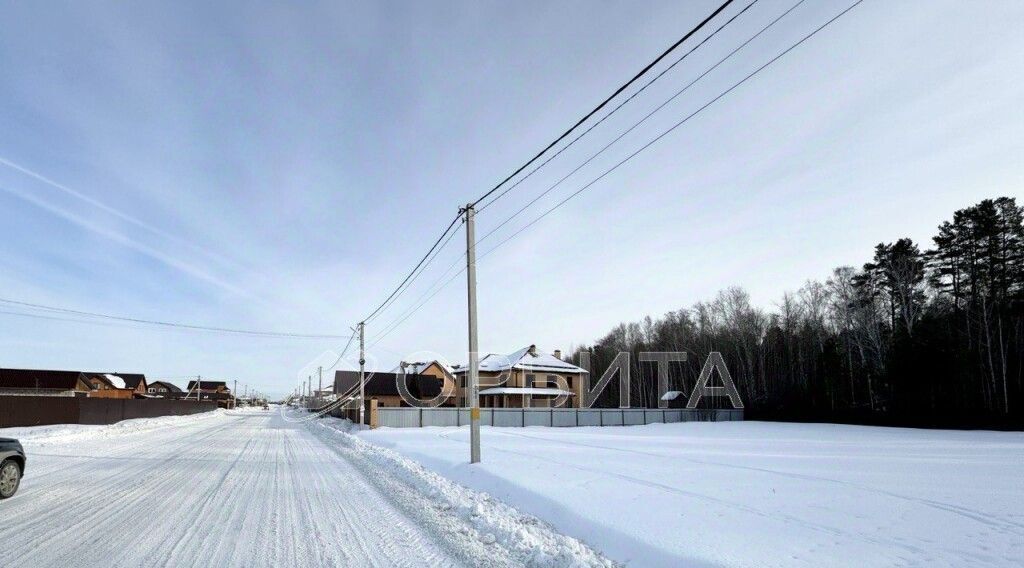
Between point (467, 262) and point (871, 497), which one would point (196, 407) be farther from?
point (871, 497)

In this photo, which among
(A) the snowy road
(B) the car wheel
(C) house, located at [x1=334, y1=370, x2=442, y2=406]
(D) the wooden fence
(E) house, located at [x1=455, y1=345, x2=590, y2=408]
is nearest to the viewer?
(A) the snowy road

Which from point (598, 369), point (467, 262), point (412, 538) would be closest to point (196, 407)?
point (598, 369)

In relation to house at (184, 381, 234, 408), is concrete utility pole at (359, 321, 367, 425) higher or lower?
higher

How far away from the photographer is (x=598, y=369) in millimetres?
86812

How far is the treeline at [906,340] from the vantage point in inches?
1401

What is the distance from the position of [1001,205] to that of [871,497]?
42.7 meters

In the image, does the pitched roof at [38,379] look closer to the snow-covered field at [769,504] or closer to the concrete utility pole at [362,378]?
the concrete utility pole at [362,378]

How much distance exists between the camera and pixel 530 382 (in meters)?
58.2

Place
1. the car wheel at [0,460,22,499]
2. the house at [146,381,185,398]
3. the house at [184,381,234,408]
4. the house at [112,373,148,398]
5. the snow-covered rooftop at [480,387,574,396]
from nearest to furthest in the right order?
the car wheel at [0,460,22,499] → the snow-covered rooftop at [480,387,574,396] → the house at [112,373,148,398] → the house at [146,381,185,398] → the house at [184,381,234,408]

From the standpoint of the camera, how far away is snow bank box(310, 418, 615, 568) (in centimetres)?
573

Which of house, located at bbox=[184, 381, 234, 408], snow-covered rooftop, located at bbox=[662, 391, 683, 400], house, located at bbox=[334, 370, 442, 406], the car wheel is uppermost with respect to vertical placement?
the car wheel

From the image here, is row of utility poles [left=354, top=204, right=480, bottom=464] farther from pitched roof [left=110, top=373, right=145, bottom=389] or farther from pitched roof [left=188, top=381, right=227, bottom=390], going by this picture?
pitched roof [left=188, top=381, right=227, bottom=390]

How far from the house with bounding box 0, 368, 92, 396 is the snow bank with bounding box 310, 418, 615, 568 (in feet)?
247

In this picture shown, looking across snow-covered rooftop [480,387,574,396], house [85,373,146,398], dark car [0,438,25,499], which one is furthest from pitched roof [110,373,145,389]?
dark car [0,438,25,499]
